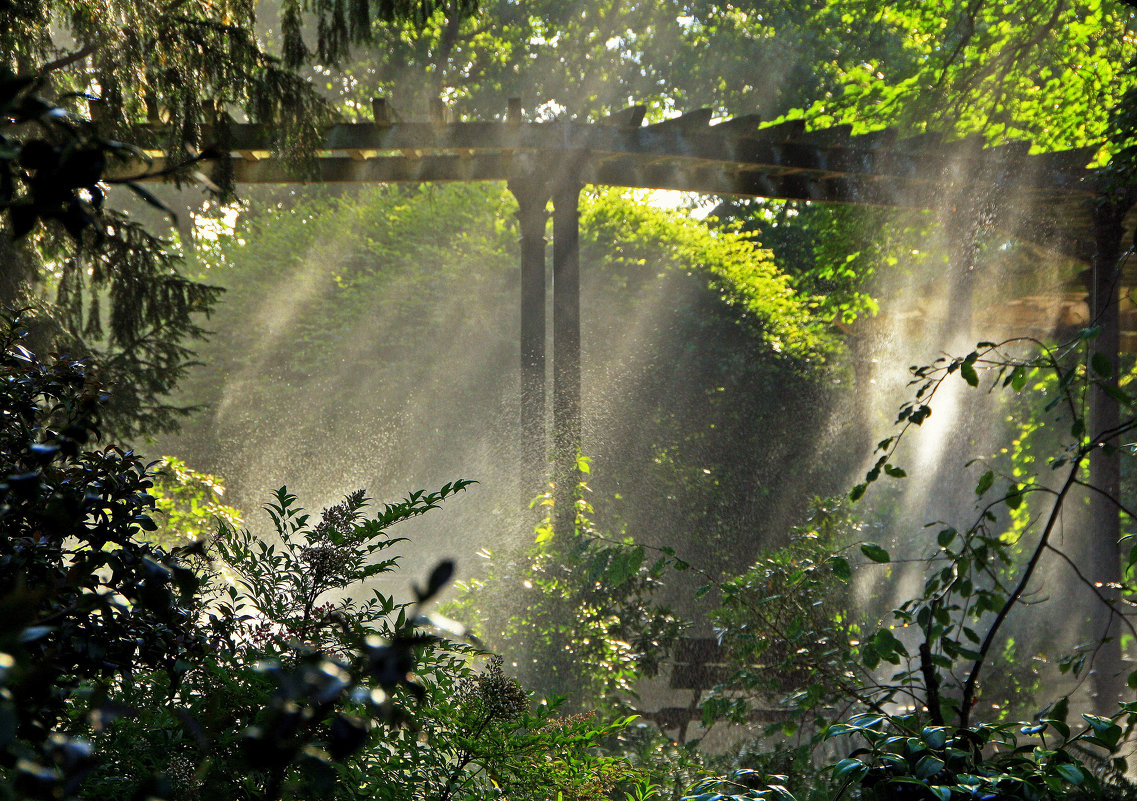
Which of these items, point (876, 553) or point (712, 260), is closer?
point (876, 553)

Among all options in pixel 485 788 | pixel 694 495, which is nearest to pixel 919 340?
pixel 694 495

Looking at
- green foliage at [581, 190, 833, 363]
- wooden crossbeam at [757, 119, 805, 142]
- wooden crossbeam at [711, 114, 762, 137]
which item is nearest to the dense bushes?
wooden crossbeam at [711, 114, 762, 137]

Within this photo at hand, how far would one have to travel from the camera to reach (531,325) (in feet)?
19.4

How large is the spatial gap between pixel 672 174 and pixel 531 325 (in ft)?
4.71

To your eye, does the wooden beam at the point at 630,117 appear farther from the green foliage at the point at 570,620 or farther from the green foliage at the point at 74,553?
the green foliage at the point at 74,553

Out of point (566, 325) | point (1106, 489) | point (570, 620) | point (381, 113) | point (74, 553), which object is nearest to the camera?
point (74, 553)

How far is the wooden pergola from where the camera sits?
209 inches

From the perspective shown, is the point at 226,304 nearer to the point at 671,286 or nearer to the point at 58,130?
the point at 671,286

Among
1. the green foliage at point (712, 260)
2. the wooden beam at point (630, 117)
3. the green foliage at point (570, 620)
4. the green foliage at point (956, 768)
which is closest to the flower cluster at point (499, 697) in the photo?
the green foliage at point (956, 768)

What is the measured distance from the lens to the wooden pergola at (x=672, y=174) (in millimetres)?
5297

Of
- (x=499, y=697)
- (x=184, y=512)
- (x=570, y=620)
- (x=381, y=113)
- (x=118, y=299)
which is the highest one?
(x=381, y=113)

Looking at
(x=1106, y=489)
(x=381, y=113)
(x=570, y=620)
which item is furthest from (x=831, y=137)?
(x=570, y=620)

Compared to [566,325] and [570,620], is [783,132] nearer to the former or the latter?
[566,325]

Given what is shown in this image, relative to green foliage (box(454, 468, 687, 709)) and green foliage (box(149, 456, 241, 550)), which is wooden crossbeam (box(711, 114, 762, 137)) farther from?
green foliage (box(149, 456, 241, 550))
